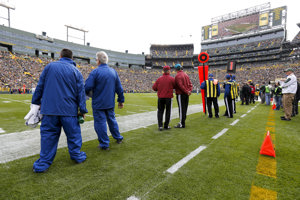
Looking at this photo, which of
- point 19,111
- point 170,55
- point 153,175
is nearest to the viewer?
point 153,175

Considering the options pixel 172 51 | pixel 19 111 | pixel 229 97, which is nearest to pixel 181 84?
pixel 229 97

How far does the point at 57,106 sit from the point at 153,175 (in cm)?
163

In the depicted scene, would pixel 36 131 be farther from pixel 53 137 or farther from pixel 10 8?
pixel 10 8


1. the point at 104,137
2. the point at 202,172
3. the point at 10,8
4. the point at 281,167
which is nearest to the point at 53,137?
the point at 104,137

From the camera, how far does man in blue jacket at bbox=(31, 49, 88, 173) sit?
224 centimetres

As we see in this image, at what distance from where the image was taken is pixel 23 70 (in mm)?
35906

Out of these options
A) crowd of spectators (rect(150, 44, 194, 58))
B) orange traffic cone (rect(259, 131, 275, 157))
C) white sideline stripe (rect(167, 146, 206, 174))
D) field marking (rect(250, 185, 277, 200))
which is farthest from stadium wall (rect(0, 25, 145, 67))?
field marking (rect(250, 185, 277, 200))

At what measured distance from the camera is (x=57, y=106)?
226cm

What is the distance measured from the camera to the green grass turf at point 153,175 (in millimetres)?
1719

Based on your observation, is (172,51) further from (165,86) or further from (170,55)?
(165,86)

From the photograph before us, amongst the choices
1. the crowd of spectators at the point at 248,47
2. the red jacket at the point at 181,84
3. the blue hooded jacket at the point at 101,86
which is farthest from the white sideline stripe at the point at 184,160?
the crowd of spectators at the point at 248,47

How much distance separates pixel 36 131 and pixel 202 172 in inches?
175

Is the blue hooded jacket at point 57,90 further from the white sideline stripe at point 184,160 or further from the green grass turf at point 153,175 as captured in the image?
the white sideline stripe at point 184,160

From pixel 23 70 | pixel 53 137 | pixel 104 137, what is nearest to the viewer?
pixel 53 137
